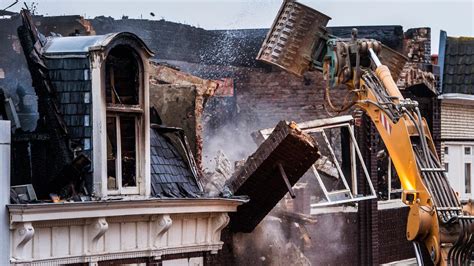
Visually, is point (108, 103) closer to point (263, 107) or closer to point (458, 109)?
point (263, 107)

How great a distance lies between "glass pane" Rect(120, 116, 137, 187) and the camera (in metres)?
20.3

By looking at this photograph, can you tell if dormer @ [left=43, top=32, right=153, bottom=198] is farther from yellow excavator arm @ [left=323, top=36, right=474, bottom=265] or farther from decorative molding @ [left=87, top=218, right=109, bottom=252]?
yellow excavator arm @ [left=323, top=36, right=474, bottom=265]

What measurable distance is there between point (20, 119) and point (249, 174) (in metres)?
4.57

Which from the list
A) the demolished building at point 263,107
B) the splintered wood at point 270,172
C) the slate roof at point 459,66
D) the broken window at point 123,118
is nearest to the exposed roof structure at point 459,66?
the slate roof at point 459,66

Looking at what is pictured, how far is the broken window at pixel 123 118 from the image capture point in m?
20.0

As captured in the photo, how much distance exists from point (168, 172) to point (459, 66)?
62.0ft

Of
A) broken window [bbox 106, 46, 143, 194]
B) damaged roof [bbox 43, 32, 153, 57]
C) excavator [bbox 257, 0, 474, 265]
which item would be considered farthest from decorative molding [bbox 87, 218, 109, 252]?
excavator [bbox 257, 0, 474, 265]

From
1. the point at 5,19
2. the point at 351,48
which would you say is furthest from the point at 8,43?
the point at 351,48

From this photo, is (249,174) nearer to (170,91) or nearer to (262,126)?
(170,91)

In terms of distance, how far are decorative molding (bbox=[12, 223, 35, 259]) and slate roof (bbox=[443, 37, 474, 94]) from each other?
2205 centimetres

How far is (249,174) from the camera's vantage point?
906 inches

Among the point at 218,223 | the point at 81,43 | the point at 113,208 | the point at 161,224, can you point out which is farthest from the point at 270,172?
the point at 81,43

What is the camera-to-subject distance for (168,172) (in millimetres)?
21797

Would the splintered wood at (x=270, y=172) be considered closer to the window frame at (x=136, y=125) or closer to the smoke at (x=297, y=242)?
the smoke at (x=297, y=242)
